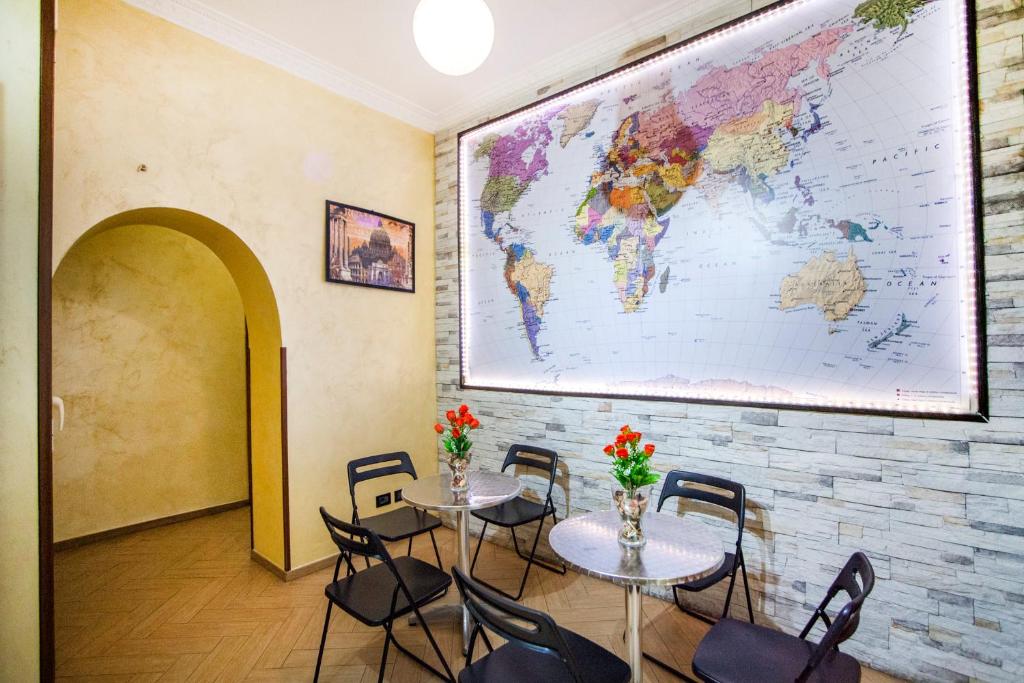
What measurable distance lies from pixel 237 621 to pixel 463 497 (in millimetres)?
1517

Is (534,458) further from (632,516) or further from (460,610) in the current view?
(632,516)

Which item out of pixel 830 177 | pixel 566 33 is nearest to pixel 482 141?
pixel 566 33

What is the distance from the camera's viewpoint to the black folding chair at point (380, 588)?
1879mm

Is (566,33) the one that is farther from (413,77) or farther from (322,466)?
(322,466)

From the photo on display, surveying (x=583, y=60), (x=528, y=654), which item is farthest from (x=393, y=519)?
(x=583, y=60)

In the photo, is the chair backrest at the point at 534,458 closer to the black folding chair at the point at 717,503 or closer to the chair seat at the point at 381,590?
the black folding chair at the point at 717,503

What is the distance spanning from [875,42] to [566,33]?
5.65 ft

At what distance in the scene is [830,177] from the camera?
228 centimetres

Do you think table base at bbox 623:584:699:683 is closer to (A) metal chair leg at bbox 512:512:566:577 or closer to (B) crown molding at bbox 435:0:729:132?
(A) metal chair leg at bbox 512:512:566:577

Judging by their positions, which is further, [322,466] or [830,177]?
[322,466]

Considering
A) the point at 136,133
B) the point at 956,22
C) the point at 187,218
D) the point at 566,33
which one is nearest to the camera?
the point at 956,22

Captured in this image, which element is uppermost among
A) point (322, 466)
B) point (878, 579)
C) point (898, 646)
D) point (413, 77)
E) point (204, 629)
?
point (413, 77)

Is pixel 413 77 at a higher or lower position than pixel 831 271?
higher

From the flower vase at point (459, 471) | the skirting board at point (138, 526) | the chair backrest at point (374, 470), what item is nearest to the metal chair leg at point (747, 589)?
the flower vase at point (459, 471)
